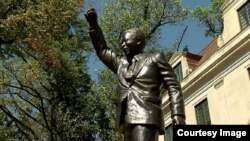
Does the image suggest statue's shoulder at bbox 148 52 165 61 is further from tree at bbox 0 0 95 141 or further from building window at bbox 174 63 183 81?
building window at bbox 174 63 183 81

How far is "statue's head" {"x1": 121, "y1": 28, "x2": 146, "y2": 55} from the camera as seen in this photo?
251 inches

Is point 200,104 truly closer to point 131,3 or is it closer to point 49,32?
point 131,3

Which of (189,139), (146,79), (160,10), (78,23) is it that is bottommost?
(189,139)

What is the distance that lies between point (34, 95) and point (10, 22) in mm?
8428

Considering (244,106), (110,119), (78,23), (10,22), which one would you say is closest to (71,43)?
(78,23)

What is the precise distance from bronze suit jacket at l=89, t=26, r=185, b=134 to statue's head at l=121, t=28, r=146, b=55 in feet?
0.33

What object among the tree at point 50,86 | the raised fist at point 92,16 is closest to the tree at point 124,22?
the tree at point 50,86

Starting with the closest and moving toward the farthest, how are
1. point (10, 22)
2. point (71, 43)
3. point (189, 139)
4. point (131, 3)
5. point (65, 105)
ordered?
point (189, 139) < point (10, 22) < point (71, 43) < point (65, 105) < point (131, 3)

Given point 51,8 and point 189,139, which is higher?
point 51,8

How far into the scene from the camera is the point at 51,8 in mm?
18391

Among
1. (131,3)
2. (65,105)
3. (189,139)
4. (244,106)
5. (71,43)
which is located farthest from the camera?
(131,3)

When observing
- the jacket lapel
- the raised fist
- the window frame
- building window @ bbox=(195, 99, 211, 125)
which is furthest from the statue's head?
the window frame

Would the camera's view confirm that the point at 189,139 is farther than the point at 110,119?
No

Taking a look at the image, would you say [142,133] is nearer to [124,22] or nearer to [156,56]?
[156,56]
